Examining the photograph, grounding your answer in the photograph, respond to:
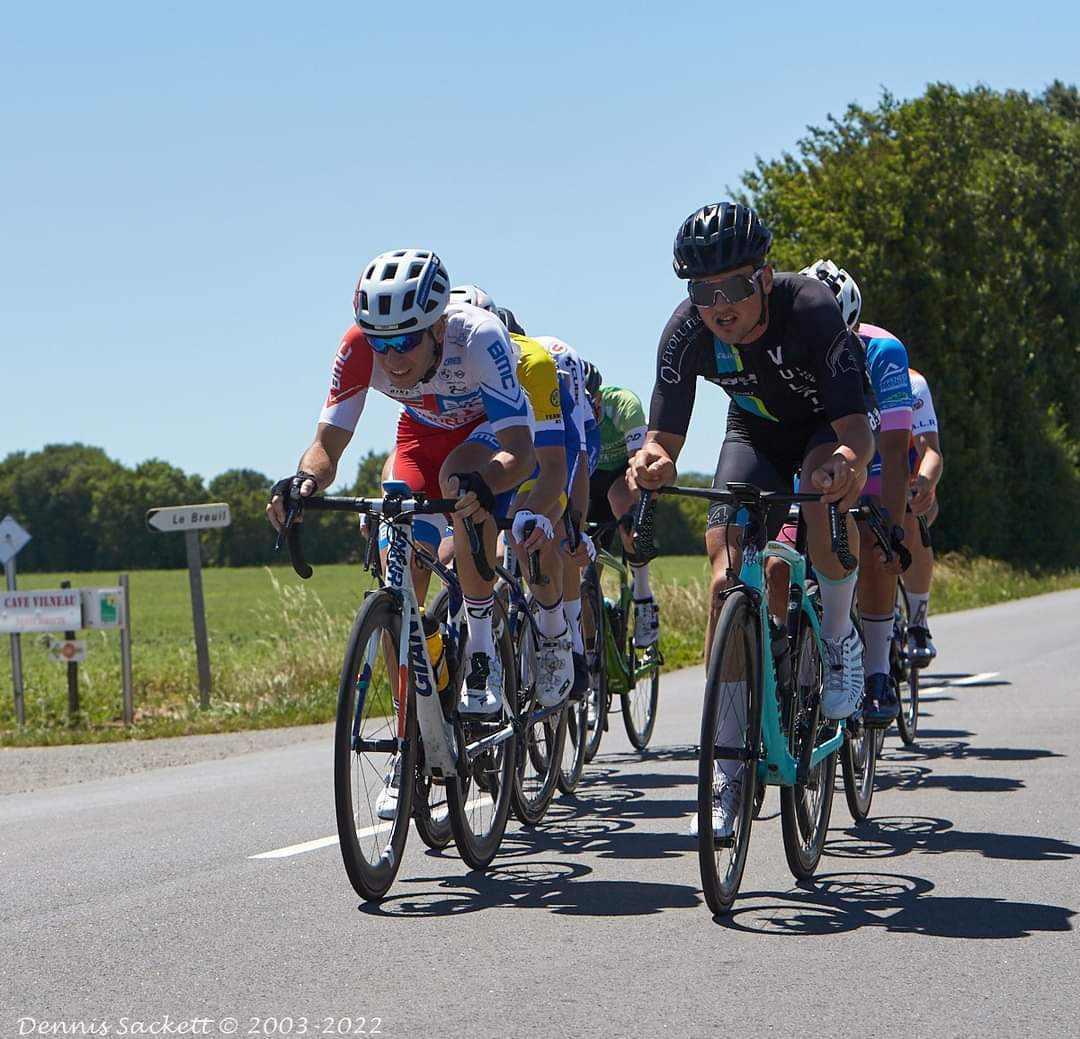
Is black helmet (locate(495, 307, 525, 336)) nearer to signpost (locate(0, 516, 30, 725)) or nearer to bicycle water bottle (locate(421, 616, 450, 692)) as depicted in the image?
bicycle water bottle (locate(421, 616, 450, 692))

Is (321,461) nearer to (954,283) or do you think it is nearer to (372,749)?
(372,749)

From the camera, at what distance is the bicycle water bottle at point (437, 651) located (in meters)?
6.16

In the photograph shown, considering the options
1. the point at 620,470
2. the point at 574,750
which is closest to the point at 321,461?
the point at 574,750

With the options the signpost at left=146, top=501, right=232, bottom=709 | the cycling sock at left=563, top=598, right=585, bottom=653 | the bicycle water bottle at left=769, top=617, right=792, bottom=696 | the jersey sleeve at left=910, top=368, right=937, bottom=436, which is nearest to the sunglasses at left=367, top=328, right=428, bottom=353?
the bicycle water bottle at left=769, top=617, right=792, bottom=696

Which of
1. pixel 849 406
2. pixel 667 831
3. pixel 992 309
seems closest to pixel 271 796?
pixel 667 831

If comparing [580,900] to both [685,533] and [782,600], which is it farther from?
[685,533]

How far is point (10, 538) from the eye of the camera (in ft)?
56.6

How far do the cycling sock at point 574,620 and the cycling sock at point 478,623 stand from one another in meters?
1.26

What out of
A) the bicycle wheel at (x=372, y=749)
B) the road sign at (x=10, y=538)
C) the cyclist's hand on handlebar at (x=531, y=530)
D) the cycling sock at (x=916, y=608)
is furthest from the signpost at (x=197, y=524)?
the bicycle wheel at (x=372, y=749)

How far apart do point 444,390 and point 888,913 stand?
2.51 meters

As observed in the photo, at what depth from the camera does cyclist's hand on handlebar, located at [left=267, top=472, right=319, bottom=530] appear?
582 cm

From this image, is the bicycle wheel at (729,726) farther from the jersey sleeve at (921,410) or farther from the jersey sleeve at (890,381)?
the jersey sleeve at (921,410)

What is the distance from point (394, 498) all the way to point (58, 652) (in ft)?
34.9

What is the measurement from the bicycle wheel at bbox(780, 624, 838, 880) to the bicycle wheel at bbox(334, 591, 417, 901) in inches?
51.0
